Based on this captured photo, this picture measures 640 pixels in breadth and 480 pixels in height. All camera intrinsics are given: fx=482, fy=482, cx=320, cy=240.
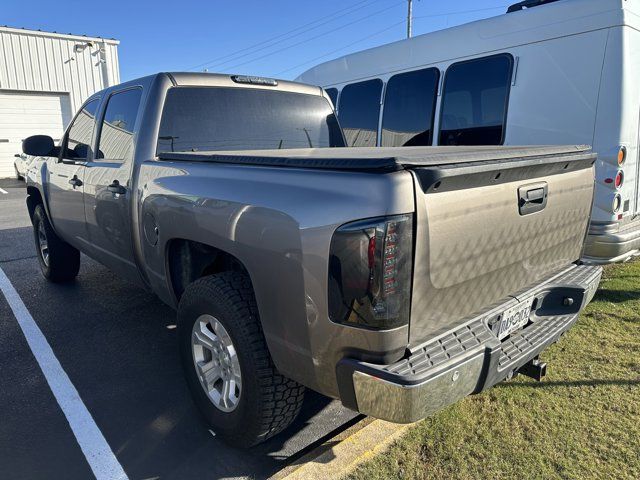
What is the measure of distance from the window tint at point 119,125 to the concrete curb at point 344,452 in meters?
2.37

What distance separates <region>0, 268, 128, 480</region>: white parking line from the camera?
8.27ft

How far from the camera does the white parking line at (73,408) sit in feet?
8.27

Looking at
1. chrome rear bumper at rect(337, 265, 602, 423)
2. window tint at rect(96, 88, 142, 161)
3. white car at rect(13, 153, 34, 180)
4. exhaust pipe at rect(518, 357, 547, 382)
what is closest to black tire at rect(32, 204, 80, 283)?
window tint at rect(96, 88, 142, 161)

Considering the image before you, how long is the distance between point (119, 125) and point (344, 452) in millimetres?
2890

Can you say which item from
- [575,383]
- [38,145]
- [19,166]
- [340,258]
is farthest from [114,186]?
[19,166]

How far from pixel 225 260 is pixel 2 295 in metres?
3.73

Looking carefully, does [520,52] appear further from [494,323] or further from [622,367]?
[494,323]

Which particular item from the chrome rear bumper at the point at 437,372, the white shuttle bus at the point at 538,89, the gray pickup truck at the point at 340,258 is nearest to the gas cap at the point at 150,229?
the gray pickup truck at the point at 340,258

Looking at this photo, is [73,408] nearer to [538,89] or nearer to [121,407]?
[121,407]

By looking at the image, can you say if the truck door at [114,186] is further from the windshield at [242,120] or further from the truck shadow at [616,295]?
the truck shadow at [616,295]

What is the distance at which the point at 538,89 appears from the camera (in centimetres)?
517

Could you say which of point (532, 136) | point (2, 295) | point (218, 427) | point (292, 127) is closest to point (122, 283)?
point (2, 295)

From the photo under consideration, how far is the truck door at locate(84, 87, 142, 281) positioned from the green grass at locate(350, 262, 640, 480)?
7.65 feet

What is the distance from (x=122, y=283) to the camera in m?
5.50
